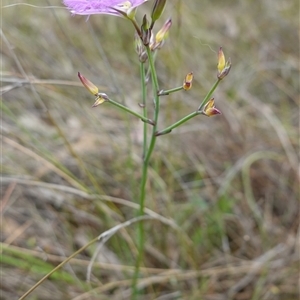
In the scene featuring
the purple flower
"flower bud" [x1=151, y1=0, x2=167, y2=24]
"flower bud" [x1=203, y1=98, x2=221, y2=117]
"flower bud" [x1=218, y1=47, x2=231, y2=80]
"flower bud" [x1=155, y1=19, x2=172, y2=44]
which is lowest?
"flower bud" [x1=203, y1=98, x2=221, y2=117]

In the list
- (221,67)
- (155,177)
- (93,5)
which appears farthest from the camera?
(155,177)

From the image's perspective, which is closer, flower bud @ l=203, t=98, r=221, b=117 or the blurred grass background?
flower bud @ l=203, t=98, r=221, b=117

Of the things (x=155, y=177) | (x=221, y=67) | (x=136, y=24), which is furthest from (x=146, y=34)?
(x=155, y=177)

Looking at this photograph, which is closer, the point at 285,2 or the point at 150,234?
the point at 150,234

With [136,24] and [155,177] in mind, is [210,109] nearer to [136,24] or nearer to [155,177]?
[136,24]

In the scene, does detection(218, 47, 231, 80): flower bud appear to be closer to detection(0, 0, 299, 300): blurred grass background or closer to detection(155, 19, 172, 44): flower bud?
detection(155, 19, 172, 44): flower bud

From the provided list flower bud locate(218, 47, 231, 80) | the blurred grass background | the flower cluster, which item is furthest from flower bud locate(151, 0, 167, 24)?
the blurred grass background

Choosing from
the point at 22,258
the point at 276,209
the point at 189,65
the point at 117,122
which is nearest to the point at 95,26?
the point at 189,65

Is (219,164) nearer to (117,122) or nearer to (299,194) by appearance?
(299,194)
